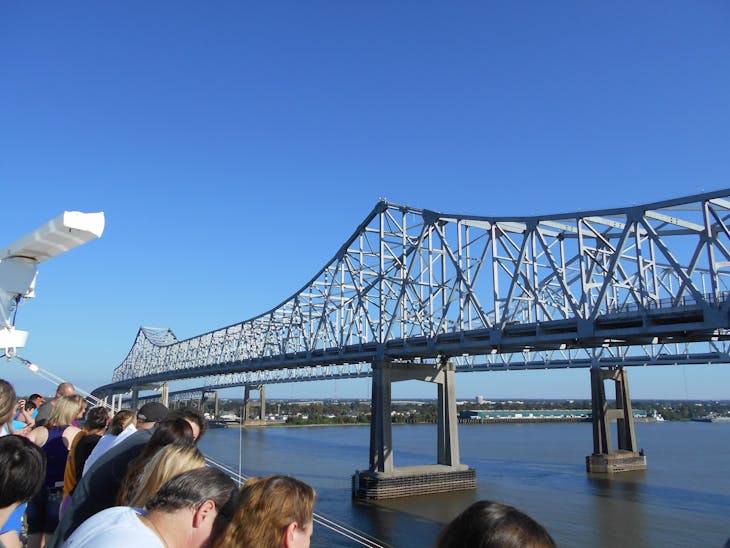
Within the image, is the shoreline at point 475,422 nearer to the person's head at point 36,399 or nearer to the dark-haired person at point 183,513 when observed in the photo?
the person's head at point 36,399

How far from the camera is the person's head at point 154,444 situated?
11.3 ft

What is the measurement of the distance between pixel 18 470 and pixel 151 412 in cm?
201

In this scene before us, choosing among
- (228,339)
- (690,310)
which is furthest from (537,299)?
(228,339)

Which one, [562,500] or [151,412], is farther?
[562,500]

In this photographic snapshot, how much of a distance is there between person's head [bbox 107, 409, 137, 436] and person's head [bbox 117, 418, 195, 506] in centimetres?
102

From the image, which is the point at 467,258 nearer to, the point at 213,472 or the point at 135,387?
the point at 213,472

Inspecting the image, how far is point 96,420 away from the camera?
18.1 feet

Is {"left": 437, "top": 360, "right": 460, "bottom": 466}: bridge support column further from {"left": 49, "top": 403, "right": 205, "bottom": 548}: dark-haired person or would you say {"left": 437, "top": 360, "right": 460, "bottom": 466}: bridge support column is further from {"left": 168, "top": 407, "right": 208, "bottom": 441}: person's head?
{"left": 49, "top": 403, "right": 205, "bottom": 548}: dark-haired person

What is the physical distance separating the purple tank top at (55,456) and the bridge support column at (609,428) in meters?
51.2

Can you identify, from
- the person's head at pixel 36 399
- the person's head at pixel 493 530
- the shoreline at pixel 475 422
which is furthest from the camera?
the shoreline at pixel 475 422

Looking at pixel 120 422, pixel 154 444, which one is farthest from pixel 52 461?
pixel 154 444

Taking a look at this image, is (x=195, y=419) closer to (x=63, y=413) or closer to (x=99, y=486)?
(x=99, y=486)

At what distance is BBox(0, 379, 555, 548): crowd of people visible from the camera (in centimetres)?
206

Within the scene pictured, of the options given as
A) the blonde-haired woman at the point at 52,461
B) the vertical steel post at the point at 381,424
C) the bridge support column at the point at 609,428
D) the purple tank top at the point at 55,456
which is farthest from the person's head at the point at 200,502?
the bridge support column at the point at 609,428
